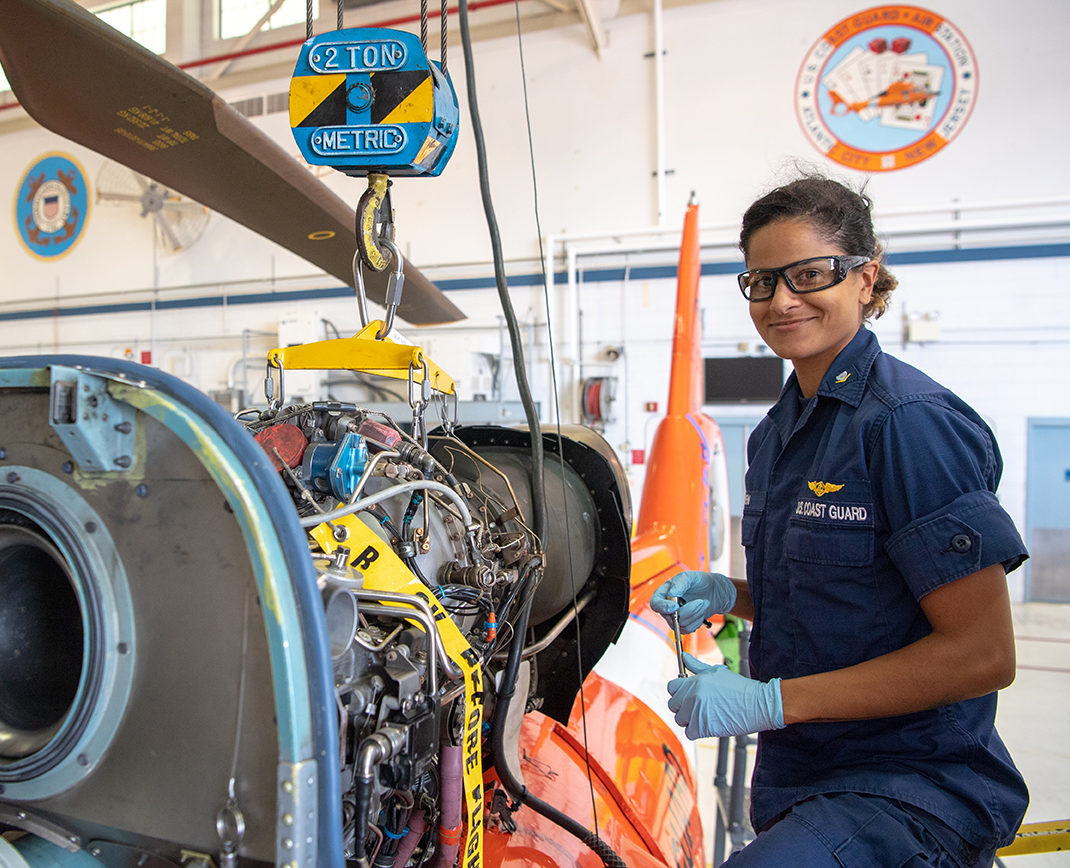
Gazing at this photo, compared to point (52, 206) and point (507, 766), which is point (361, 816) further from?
point (52, 206)

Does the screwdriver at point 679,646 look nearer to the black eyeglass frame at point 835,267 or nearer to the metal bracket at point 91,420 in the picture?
the black eyeglass frame at point 835,267

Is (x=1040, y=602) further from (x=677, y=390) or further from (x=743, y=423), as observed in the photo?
(x=677, y=390)

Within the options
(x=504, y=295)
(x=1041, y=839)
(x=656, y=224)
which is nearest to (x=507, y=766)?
(x=504, y=295)

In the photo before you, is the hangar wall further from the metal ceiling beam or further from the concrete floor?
the concrete floor

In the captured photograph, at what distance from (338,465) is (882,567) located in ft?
2.93

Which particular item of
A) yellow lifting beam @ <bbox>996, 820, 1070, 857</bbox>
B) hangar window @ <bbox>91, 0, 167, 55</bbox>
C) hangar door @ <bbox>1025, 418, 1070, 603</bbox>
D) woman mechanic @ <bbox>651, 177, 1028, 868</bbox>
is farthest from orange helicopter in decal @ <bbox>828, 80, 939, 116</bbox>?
hangar window @ <bbox>91, 0, 167, 55</bbox>

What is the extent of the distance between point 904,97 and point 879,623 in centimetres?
678

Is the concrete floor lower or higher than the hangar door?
lower

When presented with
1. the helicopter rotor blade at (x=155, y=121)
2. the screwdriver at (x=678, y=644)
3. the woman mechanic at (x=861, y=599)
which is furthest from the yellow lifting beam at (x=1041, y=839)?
the helicopter rotor blade at (x=155, y=121)

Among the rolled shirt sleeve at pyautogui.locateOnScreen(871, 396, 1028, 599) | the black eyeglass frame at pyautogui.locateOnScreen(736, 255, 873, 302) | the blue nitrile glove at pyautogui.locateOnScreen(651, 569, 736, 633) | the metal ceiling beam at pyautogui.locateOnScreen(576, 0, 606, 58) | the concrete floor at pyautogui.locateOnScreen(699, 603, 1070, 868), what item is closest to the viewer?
the rolled shirt sleeve at pyautogui.locateOnScreen(871, 396, 1028, 599)

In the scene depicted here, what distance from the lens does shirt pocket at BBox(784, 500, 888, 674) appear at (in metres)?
1.14

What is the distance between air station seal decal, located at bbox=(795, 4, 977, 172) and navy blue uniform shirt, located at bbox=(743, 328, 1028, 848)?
6202mm

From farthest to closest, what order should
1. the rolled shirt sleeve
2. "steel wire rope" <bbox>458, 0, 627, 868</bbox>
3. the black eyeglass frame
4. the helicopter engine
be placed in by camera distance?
the black eyeglass frame → "steel wire rope" <bbox>458, 0, 627, 868</bbox> → the rolled shirt sleeve → the helicopter engine

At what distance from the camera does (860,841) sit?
1.05m
